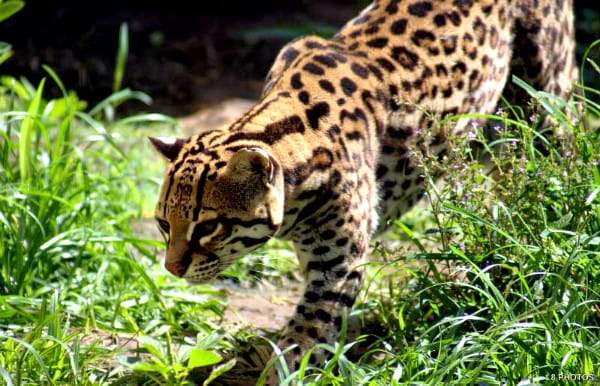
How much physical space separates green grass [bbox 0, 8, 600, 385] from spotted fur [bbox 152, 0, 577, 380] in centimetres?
25

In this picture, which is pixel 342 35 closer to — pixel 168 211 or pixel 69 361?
pixel 168 211

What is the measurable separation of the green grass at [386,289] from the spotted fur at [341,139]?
25 cm

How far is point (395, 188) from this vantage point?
537 centimetres

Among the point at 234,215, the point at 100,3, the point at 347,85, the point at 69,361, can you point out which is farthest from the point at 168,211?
the point at 100,3

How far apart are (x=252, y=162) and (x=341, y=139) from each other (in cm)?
69

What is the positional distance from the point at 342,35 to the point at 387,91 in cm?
49

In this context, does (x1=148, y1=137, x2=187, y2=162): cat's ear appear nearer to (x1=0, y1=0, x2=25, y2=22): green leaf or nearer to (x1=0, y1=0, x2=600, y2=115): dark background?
(x1=0, y1=0, x2=25, y2=22): green leaf

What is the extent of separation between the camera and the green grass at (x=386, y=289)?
4.00 metres

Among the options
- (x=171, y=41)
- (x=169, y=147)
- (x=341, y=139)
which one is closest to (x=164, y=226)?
(x=169, y=147)

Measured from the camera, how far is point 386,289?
6.05 meters

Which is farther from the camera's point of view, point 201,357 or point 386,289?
point 386,289

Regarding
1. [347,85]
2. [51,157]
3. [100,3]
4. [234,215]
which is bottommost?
[100,3]

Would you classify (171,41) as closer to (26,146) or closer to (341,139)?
(26,146)

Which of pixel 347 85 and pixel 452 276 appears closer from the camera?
pixel 452 276
